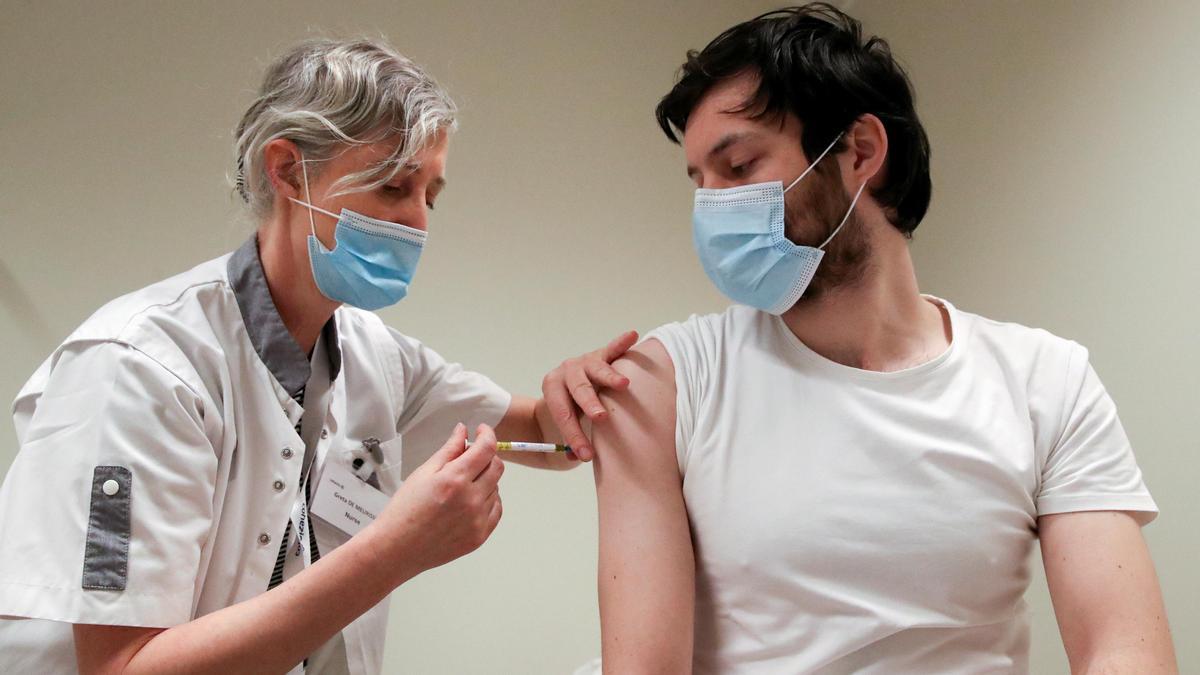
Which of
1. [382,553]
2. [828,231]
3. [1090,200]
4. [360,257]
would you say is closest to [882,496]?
[828,231]

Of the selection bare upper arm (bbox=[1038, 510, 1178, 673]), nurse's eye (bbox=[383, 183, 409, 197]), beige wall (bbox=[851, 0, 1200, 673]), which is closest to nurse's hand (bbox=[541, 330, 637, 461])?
nurse's eye (bbox=[383, 183, 409, 197])

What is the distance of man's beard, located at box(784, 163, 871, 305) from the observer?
4.30ft

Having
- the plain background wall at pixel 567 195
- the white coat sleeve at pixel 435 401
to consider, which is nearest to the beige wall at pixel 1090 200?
the plain background wall at pixel 567 195

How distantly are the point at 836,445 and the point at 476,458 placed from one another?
19.0 inches

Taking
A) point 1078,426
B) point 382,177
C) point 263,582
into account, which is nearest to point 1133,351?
point 1078,426

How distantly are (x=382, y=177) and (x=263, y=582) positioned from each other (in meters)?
0.63

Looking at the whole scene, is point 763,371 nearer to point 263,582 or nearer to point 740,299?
point 740,299

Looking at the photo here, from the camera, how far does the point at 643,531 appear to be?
1209 millimetres

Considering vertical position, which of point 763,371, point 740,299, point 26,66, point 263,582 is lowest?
point 263,582

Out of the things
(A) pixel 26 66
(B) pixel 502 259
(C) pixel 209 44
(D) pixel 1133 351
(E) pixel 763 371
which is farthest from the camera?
(B) pixel 502 259

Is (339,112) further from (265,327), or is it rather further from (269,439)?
(269,439)

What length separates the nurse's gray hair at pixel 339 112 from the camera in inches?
55.6

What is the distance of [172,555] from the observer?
1.18 metres

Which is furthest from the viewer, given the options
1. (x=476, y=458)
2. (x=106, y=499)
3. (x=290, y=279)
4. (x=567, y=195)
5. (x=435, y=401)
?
(x=567, y=195)
